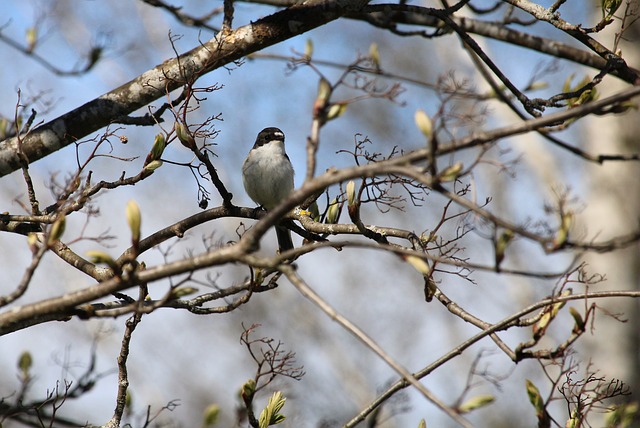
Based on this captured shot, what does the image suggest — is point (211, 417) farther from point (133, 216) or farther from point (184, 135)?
point (133, 216)

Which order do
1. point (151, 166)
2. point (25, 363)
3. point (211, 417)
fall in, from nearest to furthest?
point (151, 166) → point (211, 417) → point (25, 363)

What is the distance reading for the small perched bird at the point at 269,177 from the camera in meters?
5.34

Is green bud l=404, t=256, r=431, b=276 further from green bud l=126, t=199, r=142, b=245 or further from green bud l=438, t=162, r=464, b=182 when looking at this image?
green bud l=126, t=199, r=142, b=245

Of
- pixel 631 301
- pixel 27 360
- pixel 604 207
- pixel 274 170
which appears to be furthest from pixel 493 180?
pixel 27 360

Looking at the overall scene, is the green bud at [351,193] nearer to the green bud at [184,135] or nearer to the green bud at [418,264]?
the green bud at [184,135]

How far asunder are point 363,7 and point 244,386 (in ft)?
5.92

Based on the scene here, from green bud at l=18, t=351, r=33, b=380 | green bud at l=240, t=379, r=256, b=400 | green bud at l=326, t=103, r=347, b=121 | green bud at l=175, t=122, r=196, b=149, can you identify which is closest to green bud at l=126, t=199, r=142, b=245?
green bud at l=326, t=103, r=347, b=121

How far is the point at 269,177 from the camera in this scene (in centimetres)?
534

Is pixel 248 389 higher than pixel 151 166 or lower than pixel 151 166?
lower

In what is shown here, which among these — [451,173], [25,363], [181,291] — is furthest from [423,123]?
[25,363]

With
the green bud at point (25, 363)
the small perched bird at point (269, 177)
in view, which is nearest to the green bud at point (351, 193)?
the green bud at point (25, 363)

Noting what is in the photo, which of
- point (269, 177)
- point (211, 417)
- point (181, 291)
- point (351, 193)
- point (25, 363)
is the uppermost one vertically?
point (269, 177)

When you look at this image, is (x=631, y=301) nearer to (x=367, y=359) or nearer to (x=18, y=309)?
(x=367, y=359)

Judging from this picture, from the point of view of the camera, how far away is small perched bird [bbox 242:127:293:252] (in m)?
5.34
